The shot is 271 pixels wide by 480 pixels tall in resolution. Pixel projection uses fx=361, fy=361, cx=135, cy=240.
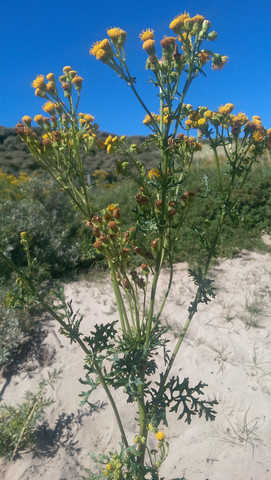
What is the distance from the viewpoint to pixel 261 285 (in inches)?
157

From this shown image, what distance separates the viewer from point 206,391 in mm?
2752

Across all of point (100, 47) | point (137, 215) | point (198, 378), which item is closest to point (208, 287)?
point (137, 215)

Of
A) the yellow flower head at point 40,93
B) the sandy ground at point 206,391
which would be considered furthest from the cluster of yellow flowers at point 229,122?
the sandy ground at point 206,391

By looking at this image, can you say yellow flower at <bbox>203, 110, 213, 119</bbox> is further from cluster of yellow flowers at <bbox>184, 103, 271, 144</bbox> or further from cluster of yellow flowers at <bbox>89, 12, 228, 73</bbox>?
cluster of yellow flowers at <bbox>89, 12, 228, 73</bbox>

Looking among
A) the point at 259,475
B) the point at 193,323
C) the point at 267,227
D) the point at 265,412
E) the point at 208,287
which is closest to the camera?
the point at 208,287

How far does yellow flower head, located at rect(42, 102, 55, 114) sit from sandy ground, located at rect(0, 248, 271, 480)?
7.02ft

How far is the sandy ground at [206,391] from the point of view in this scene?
89.4 inches

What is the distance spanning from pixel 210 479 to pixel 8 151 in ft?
75.3

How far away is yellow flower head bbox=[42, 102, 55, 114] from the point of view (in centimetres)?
168

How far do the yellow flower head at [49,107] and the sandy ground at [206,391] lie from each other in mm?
2139

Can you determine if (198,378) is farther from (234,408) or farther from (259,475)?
(259,475)

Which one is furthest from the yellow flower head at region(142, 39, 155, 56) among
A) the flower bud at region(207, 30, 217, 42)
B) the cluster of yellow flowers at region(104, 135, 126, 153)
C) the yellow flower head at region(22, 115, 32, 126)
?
the yellow flower head at region(22, 115, 32, 126)

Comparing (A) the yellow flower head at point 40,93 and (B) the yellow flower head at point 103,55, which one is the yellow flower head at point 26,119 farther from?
(B) the yellow flower head at point 103,55

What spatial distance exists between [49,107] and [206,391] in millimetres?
2274
